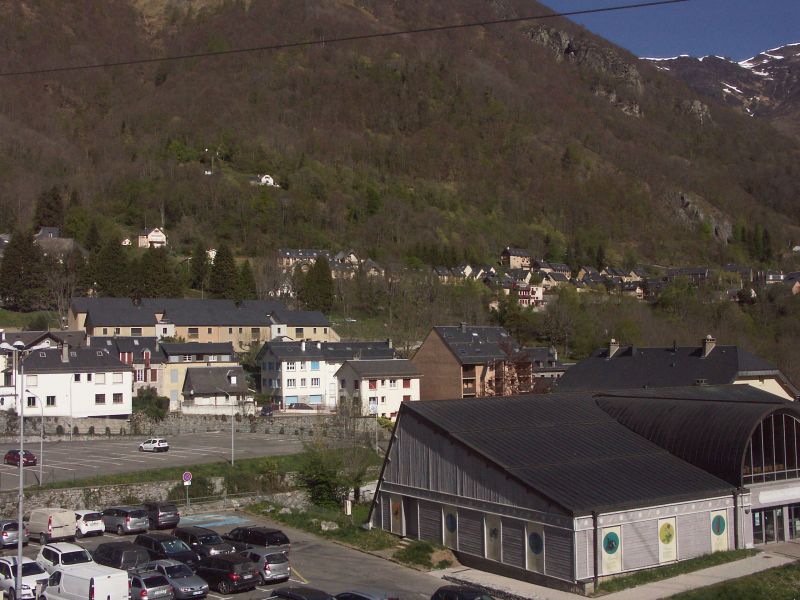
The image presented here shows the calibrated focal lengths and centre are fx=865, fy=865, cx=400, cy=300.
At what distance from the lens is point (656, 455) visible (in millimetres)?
29516

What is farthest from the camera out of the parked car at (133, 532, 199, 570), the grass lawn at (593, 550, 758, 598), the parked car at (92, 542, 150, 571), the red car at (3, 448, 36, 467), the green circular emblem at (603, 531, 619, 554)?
the red car at (3, 448, 36, 467)

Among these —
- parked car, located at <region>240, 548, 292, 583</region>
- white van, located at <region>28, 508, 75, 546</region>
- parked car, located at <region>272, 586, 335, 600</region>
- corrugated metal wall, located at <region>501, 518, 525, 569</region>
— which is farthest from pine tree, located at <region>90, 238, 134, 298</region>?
parked car, located at <region>272, 586, 335, 600</region>

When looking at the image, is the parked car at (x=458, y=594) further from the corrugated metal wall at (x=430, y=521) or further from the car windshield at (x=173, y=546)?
the car windshield at (x=173, y=546)

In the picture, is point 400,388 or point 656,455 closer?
point 656,455

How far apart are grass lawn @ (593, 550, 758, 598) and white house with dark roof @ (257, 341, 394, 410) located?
140 feet

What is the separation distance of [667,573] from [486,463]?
240 inches

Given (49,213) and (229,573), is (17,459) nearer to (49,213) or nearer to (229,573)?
(229,573)

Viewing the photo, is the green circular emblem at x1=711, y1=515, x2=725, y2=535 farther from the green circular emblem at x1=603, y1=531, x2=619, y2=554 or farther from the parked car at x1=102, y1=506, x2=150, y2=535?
the parked car at x1=102, y1=506, x2=150, y2=535

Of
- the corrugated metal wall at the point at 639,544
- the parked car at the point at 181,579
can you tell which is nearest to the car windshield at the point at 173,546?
the parked car at the point at 181,579

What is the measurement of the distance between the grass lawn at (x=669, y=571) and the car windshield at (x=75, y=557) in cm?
1371

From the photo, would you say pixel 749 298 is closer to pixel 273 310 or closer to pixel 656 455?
pixel 273 310

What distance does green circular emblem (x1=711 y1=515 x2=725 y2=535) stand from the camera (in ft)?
89.5

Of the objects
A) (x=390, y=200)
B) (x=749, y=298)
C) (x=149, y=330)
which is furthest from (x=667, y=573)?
(x=390, y=200)

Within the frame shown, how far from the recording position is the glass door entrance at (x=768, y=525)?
94.3ft
